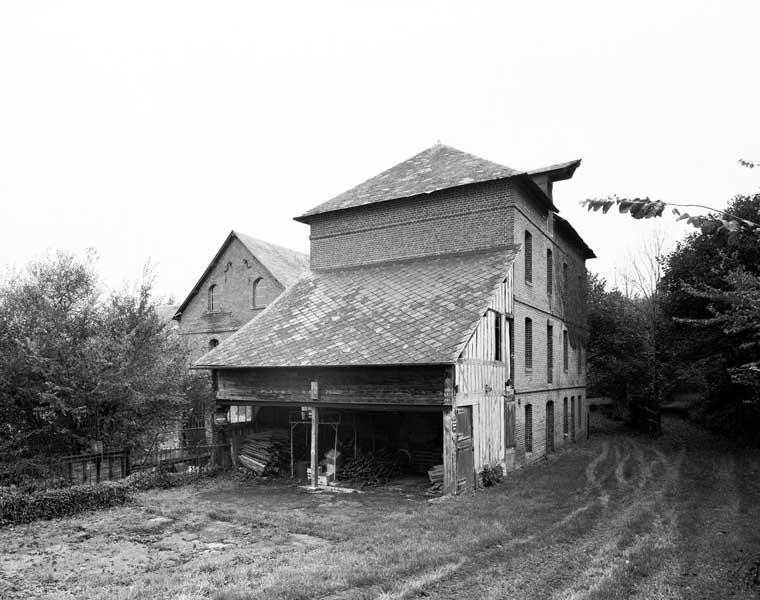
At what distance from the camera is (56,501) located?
11516 millimetres

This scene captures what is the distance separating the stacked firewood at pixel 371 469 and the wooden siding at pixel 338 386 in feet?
8.82

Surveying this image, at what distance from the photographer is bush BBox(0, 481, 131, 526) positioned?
10918mm

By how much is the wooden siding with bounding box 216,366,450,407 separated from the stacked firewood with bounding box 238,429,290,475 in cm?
198

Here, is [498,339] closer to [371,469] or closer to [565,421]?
[371,469]

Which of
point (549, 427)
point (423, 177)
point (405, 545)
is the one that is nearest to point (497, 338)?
point (423, 177)

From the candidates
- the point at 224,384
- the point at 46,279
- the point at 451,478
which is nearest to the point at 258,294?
the point at 224,384

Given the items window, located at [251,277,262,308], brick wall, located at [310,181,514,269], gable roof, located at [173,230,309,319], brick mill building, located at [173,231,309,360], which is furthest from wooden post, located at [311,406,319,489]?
window, located at [251,277,262,308]

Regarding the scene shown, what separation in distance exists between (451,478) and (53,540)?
322 inches

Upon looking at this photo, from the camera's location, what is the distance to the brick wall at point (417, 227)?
1838 cm

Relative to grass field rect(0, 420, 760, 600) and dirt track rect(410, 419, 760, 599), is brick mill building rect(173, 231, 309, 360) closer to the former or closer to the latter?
grass field rect(0, 420, 760, 600)

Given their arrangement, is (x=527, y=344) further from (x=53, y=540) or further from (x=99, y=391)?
(x=53, y=540)

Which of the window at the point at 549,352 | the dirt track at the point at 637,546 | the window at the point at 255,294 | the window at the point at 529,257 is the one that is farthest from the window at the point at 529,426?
the window at the point at 255,294

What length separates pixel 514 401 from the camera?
18.0 metres

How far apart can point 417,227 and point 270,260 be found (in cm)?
1300
